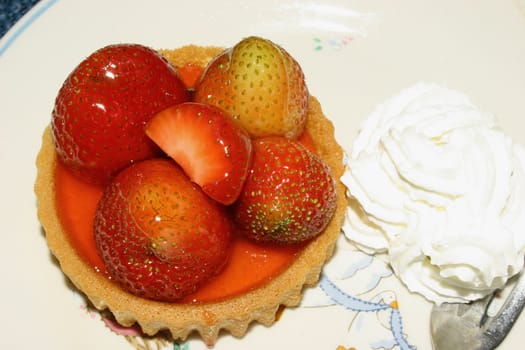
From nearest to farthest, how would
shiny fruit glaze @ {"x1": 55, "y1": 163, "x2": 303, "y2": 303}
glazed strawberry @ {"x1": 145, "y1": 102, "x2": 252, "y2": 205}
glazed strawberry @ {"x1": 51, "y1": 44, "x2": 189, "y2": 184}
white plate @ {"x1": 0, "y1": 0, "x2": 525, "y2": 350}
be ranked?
glazed strawberry @ {"x1": 145, "y1": 102, "x2": 252, "y2": 205} → glazed strawberry @ {"x1": 51, "y1": 44, "x2": 189, "y2": 184} → shiny fruit glaze @ {"x1": 55, "y1": 163, "x2": 303, "y2": 303} → white plate @ {"x1": 0, "y1": 0, "x2": 525, "y2": 350}

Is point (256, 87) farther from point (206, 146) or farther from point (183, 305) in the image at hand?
point (183, 305)

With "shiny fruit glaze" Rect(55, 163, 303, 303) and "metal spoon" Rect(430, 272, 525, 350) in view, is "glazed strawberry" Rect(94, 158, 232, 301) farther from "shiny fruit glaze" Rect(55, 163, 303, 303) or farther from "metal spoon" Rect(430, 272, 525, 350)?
"metal spoon" Rect(430, 272, 525, 350)

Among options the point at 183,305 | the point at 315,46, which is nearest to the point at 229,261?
the point at 183,305

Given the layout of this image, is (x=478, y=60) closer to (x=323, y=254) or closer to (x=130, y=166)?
(x=323, y=254)

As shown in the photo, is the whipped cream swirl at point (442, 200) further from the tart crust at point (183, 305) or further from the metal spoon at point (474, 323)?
the tart crust at point (183, 305)

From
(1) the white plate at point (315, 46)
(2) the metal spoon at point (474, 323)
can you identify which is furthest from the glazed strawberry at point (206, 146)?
(2) the metal spoon at point (474, 323)

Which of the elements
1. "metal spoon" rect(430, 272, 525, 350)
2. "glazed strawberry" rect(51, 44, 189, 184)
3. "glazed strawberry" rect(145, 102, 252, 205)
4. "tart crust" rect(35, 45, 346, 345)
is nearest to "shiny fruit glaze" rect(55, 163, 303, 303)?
"tart crust" rect(35, 45, 346, 345)
